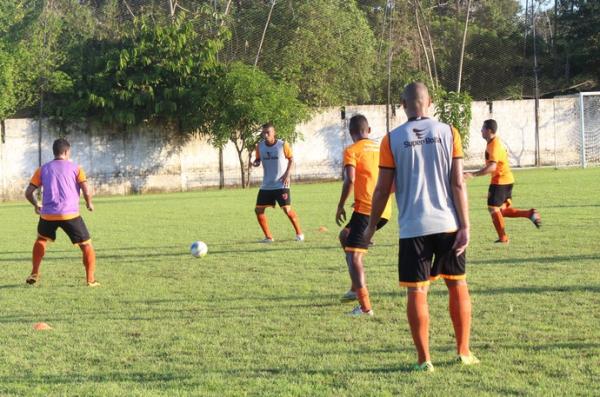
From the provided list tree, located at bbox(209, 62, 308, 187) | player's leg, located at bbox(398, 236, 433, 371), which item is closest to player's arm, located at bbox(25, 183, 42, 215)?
player's leg, located at bbox(398, 236, 433, 371)

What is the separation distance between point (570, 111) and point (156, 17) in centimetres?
1957

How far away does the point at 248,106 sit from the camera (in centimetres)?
3209

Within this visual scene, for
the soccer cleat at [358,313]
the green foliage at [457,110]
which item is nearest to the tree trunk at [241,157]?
the green foliage at [457,110]

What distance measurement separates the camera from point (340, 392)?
4.93 meters

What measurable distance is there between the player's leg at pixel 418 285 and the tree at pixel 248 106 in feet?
88.7

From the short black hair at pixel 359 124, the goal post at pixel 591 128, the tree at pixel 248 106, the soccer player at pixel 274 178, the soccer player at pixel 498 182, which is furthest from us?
the goal post at pixel 591 128

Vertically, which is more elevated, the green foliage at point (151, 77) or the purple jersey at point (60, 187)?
the green foliage at point (151, 77)

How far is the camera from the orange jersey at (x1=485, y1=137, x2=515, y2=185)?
1202cm

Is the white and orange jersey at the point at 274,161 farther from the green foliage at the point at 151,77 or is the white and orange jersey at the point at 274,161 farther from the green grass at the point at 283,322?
the green foliage at the point at 151,77

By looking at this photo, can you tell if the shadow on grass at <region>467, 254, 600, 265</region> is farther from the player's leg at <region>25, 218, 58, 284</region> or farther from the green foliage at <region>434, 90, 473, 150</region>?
the green foliage at <region>434, 90, 473, 150</region>

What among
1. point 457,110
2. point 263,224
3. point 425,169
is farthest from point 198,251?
point 457,110

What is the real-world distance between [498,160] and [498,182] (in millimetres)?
354

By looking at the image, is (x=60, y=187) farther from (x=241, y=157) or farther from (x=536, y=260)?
(x=241, y=157)

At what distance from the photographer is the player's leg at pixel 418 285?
5.31 meters
